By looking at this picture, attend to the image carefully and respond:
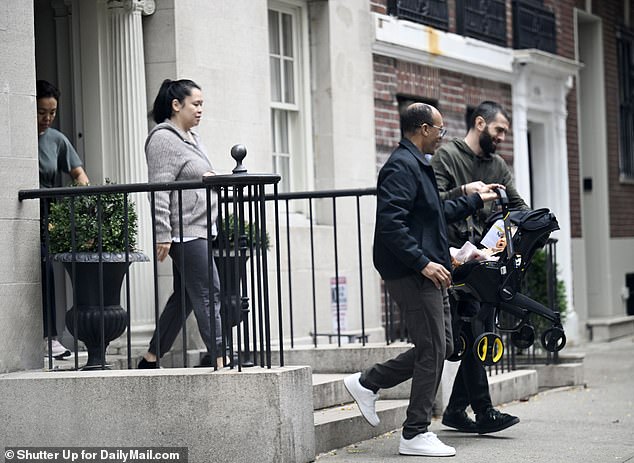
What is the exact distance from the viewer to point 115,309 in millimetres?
7230

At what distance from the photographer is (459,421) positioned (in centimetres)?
791

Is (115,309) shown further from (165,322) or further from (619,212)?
(619,212)

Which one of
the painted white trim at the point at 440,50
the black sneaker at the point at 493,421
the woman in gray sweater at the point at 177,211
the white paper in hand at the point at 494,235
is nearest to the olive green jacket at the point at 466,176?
the white paper in hand at the point at 494,235

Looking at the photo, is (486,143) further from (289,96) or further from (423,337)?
(289,96)

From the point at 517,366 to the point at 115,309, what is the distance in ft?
15.2

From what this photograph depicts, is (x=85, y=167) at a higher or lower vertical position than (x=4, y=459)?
higher

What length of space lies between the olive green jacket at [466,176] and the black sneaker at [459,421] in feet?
3.39

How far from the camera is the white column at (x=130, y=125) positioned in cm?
892

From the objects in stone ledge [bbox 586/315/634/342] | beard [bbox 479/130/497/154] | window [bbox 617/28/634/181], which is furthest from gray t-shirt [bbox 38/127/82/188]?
window [bbox 617/28/634/181]

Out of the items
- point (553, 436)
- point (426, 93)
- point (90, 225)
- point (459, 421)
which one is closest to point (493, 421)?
point (459, 421)

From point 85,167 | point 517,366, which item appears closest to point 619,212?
point 517,366

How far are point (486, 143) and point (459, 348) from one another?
128 centimetres

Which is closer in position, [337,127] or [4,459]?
[4,459]

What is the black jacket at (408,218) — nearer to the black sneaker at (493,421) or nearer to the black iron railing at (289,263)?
the black iron railing at (289,263)
